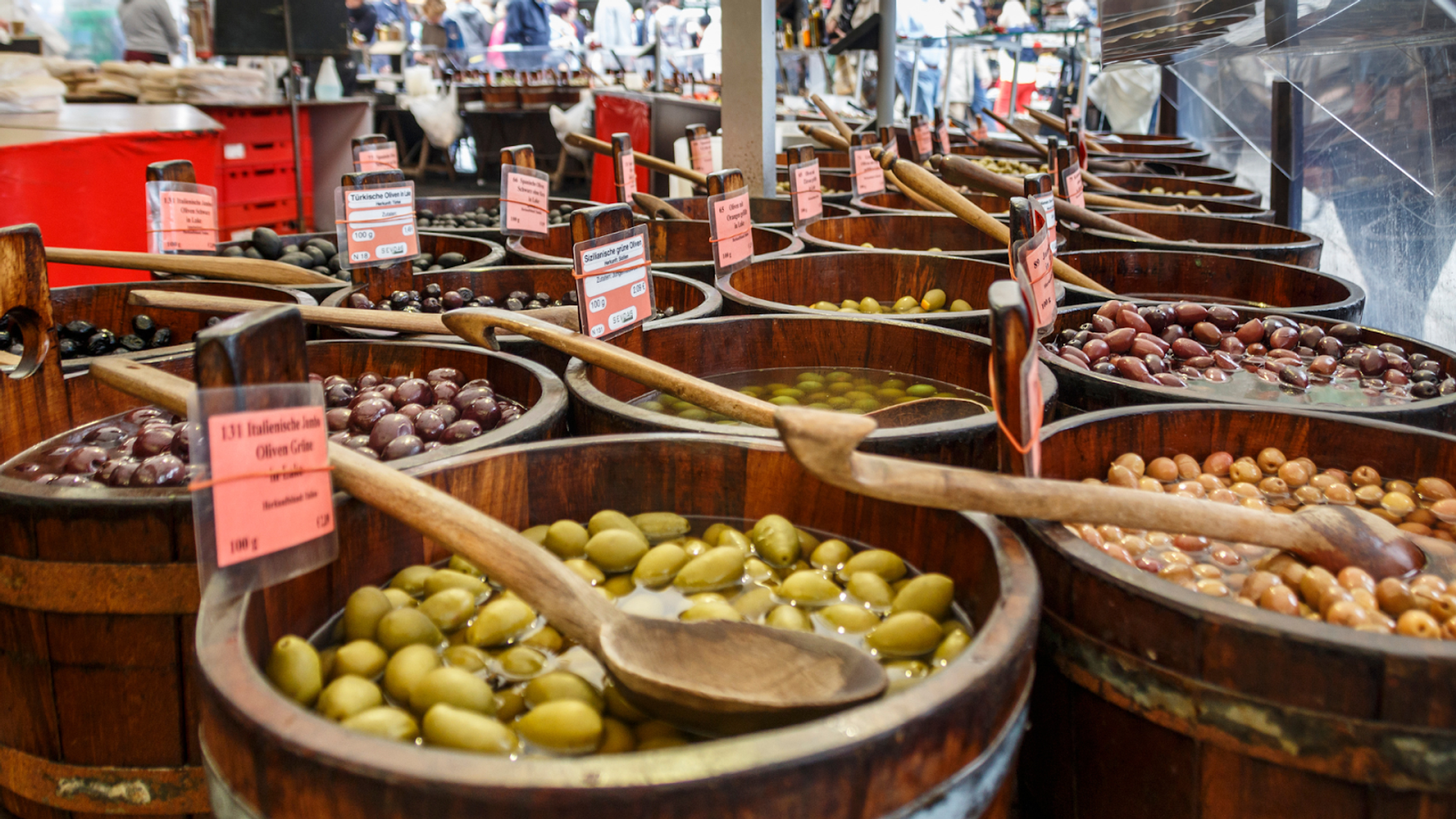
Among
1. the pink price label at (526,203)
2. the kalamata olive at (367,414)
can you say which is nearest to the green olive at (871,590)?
the kalamata olive at (367,414)

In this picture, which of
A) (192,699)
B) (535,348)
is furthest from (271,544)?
(535,348)

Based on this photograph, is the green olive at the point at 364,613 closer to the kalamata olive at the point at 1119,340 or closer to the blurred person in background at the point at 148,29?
the kalamata olive at the point at 1119,340

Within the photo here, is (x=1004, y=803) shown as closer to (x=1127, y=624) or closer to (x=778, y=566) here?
(x=1127, y=624)

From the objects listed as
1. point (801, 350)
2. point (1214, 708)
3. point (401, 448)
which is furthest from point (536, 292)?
point (1214, 708)

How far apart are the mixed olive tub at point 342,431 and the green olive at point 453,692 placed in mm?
530

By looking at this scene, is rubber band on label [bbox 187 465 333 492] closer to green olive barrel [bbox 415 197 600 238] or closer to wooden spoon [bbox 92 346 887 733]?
→ wooden spoon [bbox 92 346 887 733]

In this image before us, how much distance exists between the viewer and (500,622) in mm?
1203

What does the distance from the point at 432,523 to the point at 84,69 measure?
7.74 m

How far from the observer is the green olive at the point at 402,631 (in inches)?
45.4

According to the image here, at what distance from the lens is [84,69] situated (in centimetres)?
716

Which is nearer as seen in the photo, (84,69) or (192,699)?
(192,699)

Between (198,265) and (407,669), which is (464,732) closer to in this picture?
(407,669)

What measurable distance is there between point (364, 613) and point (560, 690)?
0.28 metres

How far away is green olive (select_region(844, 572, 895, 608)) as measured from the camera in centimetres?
126
